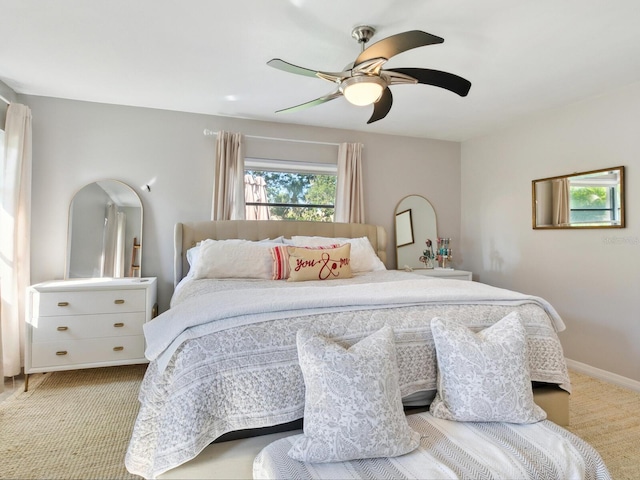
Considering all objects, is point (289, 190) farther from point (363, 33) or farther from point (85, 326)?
point (85, 326)

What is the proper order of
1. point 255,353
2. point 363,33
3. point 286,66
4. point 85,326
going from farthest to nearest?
point 85,326, point 363,33, point 286,66, point 255,353

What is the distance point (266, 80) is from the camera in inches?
108

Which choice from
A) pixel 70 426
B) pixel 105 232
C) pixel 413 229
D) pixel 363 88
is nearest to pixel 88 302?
pixel 105 232

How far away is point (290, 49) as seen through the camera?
228 cm

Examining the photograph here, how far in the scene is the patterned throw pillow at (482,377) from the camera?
4.83ft

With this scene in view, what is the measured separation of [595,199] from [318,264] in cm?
241

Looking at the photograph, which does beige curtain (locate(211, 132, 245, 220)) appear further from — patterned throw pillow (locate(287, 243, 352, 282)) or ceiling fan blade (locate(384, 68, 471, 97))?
ceiling fan blade (locate(384, 68, 471, 97))

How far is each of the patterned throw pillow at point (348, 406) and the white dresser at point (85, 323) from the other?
2.08 metres

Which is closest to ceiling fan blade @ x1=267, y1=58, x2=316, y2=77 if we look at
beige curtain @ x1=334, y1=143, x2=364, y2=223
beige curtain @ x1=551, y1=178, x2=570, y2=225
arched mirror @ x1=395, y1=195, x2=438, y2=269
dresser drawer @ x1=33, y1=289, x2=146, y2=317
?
beige curtain @ x1=334, y1=143, x2=364, y2=223

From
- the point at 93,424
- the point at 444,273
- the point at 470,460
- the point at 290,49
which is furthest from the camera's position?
the point at 444,273

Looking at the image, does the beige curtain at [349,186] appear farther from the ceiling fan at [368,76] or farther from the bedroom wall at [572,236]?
the ceiling fan at [368,76]

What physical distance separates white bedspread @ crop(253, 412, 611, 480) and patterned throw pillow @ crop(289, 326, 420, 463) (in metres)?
0.04

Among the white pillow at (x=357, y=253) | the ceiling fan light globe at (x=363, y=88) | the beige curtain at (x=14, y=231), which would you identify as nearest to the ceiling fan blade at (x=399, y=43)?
the ceiling fan light globe at (x=363, y=88)

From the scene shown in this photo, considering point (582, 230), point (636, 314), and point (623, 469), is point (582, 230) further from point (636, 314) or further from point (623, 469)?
point (623, 469)
